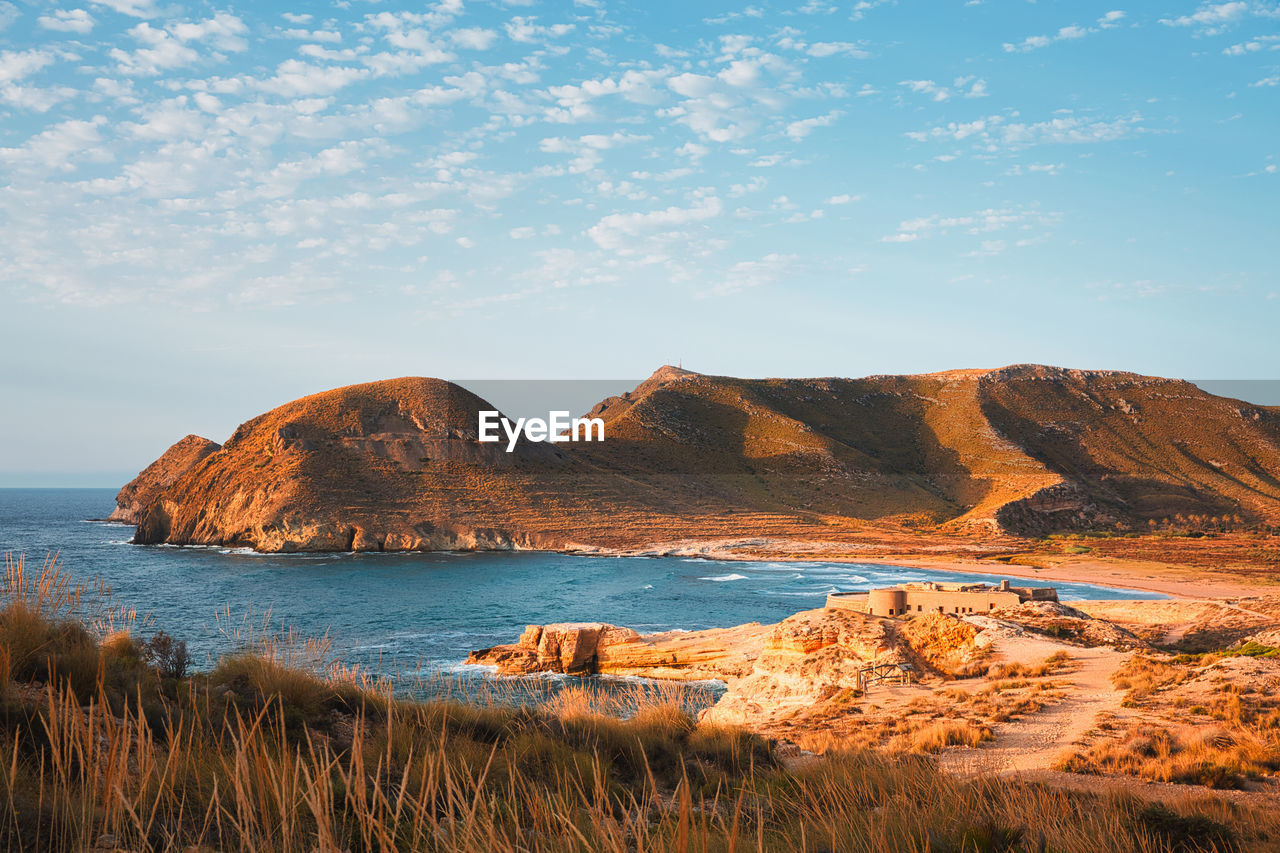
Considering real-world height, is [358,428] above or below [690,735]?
above

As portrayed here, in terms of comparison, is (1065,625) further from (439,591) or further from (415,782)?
(439,591)

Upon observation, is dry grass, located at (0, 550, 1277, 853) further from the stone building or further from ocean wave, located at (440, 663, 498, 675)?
ocean wave, located at (440, 663, 498, 675)

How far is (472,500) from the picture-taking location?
80.1 metres

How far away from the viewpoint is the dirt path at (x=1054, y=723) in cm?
1048

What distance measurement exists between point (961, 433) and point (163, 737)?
121005 mm

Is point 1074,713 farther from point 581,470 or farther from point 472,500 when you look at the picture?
point 581,470

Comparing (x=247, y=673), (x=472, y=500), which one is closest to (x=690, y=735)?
(x=247, y=673)

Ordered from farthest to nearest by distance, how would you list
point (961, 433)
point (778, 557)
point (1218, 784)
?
point (961, 433) → point (778, 557) → point (1218, 784)

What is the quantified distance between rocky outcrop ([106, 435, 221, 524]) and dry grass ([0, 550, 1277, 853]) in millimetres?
129832

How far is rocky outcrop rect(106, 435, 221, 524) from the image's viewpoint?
119 m

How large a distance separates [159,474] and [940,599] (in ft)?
428

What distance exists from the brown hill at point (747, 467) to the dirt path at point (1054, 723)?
191ft

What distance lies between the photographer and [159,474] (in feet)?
405

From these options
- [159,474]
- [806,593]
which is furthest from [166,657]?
[159,474]
